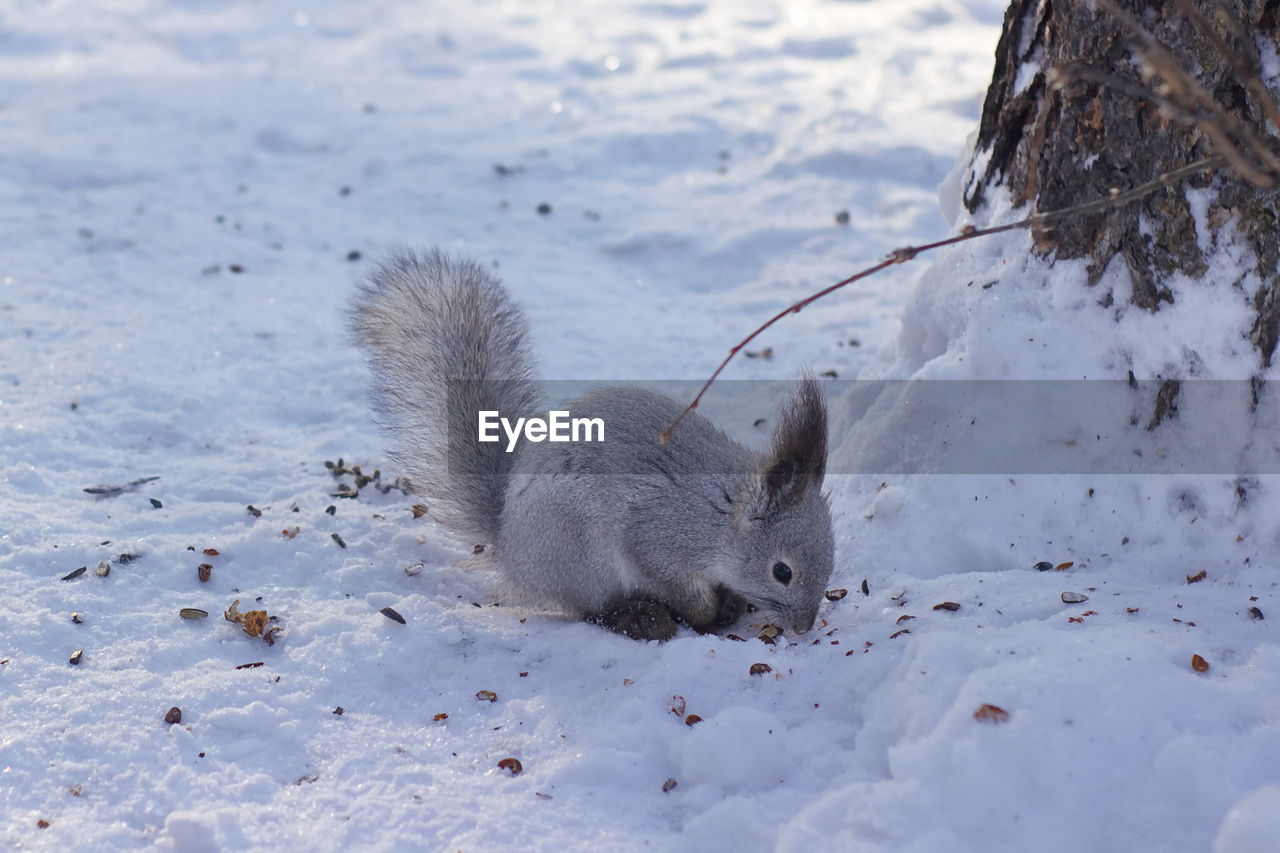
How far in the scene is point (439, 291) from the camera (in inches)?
110

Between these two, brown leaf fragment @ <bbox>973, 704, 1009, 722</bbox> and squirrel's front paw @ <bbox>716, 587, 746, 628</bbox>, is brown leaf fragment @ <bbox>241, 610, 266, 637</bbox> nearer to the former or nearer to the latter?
squirrel's front paw @ <bbox>716, 587, 746, 628</bbox>

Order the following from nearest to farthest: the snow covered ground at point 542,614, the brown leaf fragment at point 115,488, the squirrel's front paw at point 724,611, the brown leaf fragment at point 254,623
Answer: the snow covered ground at point 542,614
the brown leaf fragment at point 254,623
the squirrel's front paw at point 724,611
the brown leaf fragment at point 115,488

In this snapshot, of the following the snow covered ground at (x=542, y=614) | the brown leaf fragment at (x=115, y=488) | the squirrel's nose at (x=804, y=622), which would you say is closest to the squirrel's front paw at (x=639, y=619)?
the snow covered ground at (x=542, y=614)

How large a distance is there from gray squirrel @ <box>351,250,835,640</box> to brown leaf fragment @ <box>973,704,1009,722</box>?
72 centimetres

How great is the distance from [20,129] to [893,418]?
4.78 m

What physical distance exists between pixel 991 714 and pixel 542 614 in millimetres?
1201

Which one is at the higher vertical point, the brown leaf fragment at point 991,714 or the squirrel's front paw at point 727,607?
the brown leaf fragment at point 991,714

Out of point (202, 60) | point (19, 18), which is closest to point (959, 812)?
point (202, 60)

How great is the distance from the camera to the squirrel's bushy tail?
2.75 metres

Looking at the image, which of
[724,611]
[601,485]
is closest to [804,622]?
[724,611]

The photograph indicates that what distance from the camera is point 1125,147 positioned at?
2.39 metres

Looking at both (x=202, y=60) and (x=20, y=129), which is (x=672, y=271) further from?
Result: (x=202, y=60)

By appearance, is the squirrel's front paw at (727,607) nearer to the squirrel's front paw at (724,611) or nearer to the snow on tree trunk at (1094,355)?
the squirrel's front paw at (724,611)

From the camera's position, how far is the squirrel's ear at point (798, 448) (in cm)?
241
